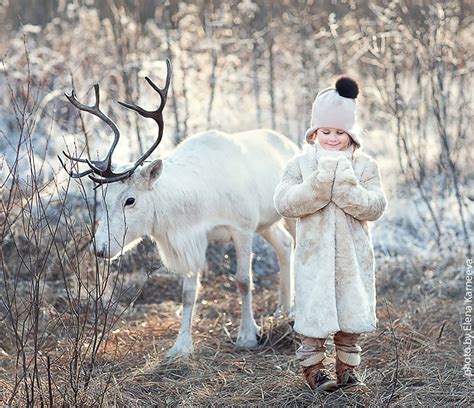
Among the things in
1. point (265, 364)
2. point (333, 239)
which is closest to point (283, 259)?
point (265, 364)

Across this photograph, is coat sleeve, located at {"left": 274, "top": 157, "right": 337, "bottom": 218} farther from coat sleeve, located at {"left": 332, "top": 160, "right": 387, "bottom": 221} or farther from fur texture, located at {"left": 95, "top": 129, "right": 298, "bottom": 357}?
fur texture, located at {"left": 95, "top": 129, "right": 298, "bottom": 357}

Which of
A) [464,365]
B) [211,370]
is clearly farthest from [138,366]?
[464,365]

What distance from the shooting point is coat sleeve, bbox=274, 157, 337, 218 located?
4449mm

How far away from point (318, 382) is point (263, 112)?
8098mm

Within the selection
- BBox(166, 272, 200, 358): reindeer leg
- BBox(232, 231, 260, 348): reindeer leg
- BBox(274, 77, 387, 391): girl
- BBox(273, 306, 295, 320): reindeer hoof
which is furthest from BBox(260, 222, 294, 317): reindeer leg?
BBox(274, 77, 387, 391): girl

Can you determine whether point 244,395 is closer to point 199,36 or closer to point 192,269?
point 192,269

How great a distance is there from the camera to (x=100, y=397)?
4.33 m

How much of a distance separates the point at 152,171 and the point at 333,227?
170 centimetres

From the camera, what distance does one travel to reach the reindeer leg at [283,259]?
6.96 metres

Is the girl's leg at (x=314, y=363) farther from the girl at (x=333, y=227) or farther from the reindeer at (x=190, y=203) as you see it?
the reindeer at (x=190, y=203)

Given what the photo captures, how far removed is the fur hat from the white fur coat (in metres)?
0.16

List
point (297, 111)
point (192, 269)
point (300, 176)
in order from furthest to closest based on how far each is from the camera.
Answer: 1. point (297, 111)
2. point (192, 269)
3. point (300, 176)

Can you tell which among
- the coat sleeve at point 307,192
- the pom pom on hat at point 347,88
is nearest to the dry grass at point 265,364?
the coat sleeve at point 307,192

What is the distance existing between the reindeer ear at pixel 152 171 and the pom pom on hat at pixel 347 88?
5.31 ft
